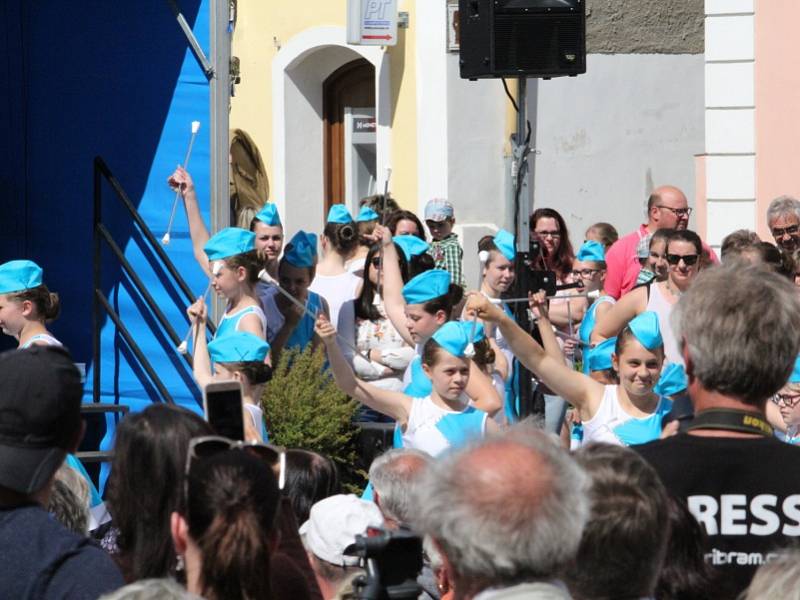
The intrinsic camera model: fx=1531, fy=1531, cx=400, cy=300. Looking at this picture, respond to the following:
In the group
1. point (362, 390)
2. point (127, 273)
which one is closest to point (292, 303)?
point (127, 273)

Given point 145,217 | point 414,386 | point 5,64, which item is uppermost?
point 5,64

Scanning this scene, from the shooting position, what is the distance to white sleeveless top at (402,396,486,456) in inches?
234

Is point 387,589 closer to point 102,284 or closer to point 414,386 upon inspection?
point 414,386

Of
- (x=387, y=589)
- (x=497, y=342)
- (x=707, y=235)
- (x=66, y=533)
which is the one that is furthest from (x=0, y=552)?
(x=707, y=235)

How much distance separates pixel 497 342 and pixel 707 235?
4899mm

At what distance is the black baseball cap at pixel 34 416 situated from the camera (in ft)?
9.70

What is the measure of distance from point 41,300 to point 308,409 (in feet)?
4.45

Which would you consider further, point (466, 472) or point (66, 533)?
point (66, 533)

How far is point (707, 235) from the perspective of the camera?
12.2 m

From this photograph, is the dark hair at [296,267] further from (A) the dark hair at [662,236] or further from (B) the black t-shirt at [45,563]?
(B) the black t-shirt at [45,563]

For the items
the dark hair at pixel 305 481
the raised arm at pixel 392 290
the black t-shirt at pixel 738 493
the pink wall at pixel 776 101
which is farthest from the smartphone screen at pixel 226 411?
the pink wall at pixel 776 101

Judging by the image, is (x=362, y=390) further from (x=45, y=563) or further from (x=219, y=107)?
(x=45, y=563)

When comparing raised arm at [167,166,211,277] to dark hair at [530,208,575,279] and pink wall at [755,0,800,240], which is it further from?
pink wall at [755,0,800,240]

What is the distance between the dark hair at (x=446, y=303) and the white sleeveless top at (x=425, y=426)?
0.75 metres
